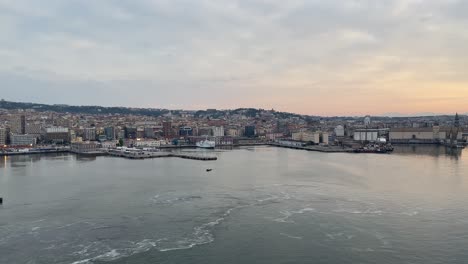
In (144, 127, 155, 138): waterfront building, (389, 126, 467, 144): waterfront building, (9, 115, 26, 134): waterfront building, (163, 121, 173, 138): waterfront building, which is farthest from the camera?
(163, 121, 173, 138): waterfront building

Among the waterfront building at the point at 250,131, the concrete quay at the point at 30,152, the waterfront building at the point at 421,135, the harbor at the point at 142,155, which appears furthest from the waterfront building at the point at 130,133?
the waterfront building at the point at 421,135

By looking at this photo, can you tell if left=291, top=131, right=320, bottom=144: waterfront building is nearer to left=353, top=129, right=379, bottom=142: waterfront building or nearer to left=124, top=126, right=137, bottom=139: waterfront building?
left=353, top=129, right=379, bottom=142: waterfront building

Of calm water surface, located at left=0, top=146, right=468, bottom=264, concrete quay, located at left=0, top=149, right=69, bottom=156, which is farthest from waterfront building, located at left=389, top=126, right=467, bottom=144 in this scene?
concrete quay, located at left=0, top=149, right=69, bottom=156

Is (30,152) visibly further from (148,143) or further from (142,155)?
(148,143)

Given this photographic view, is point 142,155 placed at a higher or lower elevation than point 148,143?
lower

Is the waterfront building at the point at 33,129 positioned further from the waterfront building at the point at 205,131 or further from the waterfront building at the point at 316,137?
the waterfront building at the point at 316,137

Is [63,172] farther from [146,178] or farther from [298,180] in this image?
[298,180]

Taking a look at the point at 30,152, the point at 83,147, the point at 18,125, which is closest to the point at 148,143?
the point at 83,147

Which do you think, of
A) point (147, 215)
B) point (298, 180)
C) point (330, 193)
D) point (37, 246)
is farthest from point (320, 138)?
point (37, 246)
